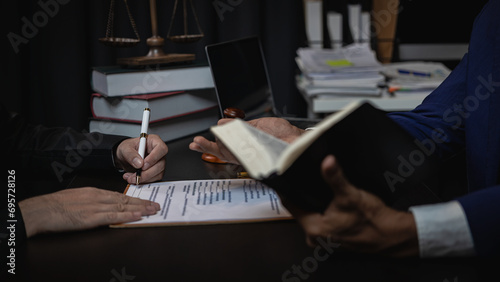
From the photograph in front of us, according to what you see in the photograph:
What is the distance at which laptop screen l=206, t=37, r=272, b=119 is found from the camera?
129cm

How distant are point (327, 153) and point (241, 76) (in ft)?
3.00

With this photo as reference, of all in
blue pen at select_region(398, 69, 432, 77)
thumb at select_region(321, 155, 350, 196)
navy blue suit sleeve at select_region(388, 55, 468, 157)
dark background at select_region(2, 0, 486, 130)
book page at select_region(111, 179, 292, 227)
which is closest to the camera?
thumb at select_region(321, 155, 350, 196)

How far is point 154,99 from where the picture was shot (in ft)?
3.90

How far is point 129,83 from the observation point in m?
1.20

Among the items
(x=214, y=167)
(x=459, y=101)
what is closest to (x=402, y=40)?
(x=459, y=101)

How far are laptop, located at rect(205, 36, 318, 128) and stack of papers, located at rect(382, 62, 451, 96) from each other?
0.44m

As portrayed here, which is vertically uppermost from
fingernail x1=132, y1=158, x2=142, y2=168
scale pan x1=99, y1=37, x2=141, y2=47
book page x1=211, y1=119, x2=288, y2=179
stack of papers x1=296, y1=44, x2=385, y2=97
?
scale pan x1=99, y1=37, x2=141, y2=47

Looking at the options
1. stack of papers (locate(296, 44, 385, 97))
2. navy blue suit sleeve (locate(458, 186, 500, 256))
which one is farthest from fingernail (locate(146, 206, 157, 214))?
stack of papers (locate(296, 44, 385, 97))

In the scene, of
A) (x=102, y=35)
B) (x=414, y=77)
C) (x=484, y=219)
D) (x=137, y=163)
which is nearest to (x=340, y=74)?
(x=414, y=77)

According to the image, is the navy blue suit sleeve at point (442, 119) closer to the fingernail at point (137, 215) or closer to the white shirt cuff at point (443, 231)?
the white shirt cuff at point (443, 231)

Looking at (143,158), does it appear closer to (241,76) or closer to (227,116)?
(227,116)

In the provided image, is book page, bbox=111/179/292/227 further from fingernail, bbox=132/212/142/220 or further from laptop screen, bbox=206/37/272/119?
laptop screen, bbox=206/37/272/119

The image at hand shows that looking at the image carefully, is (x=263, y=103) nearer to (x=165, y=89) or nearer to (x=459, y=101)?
(x=165, y=89)

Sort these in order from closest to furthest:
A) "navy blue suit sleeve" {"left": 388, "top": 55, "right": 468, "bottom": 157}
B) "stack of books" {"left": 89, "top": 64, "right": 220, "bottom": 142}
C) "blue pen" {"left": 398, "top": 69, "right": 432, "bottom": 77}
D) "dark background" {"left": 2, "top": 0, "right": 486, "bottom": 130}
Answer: "navy blue suit sleeve" {"left": 388, "top": 55, "right": 468, "bottom": 157}, "stack of books" {"left": 89, "top": 64, "right": 220, "bottom": 142}, "dark background" {"left": 2, "top": 0, "right": 486, "bottom": 130}, "blue pen" {"left": 398, "top": 69, "right": 432, "bottom": 77}
